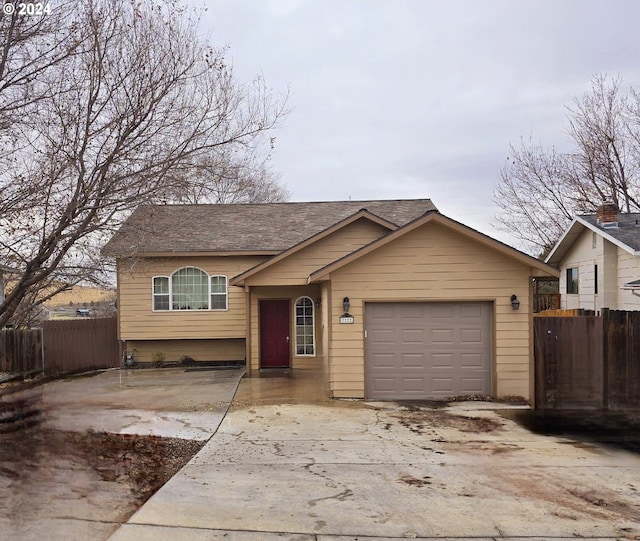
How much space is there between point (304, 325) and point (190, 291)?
394 cm

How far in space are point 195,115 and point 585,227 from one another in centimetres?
1383

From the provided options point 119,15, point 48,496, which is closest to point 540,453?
point 48,496

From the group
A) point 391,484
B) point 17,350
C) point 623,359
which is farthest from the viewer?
point 17,350

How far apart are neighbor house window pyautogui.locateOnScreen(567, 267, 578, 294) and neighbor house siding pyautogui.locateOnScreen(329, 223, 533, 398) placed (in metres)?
8.73

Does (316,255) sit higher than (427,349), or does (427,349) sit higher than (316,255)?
(316,255)

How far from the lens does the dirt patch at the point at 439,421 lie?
973 centimetres

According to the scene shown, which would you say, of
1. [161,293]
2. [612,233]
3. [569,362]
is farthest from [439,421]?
[161,293]

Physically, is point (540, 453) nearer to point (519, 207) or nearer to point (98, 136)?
point (98, 136)

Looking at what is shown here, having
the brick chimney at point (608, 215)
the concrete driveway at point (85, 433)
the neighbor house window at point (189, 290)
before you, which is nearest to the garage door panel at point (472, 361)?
the concrete driveway at point (85, 433)

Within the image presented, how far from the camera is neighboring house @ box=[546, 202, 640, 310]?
1580 cm

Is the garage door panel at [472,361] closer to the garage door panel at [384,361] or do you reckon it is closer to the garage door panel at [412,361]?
the garage door panel at [412,361]

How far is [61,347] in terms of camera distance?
18.2 metres

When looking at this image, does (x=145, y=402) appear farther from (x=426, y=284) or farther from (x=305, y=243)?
(x=426, y=284)

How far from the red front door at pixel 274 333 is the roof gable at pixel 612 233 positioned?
9.27m
